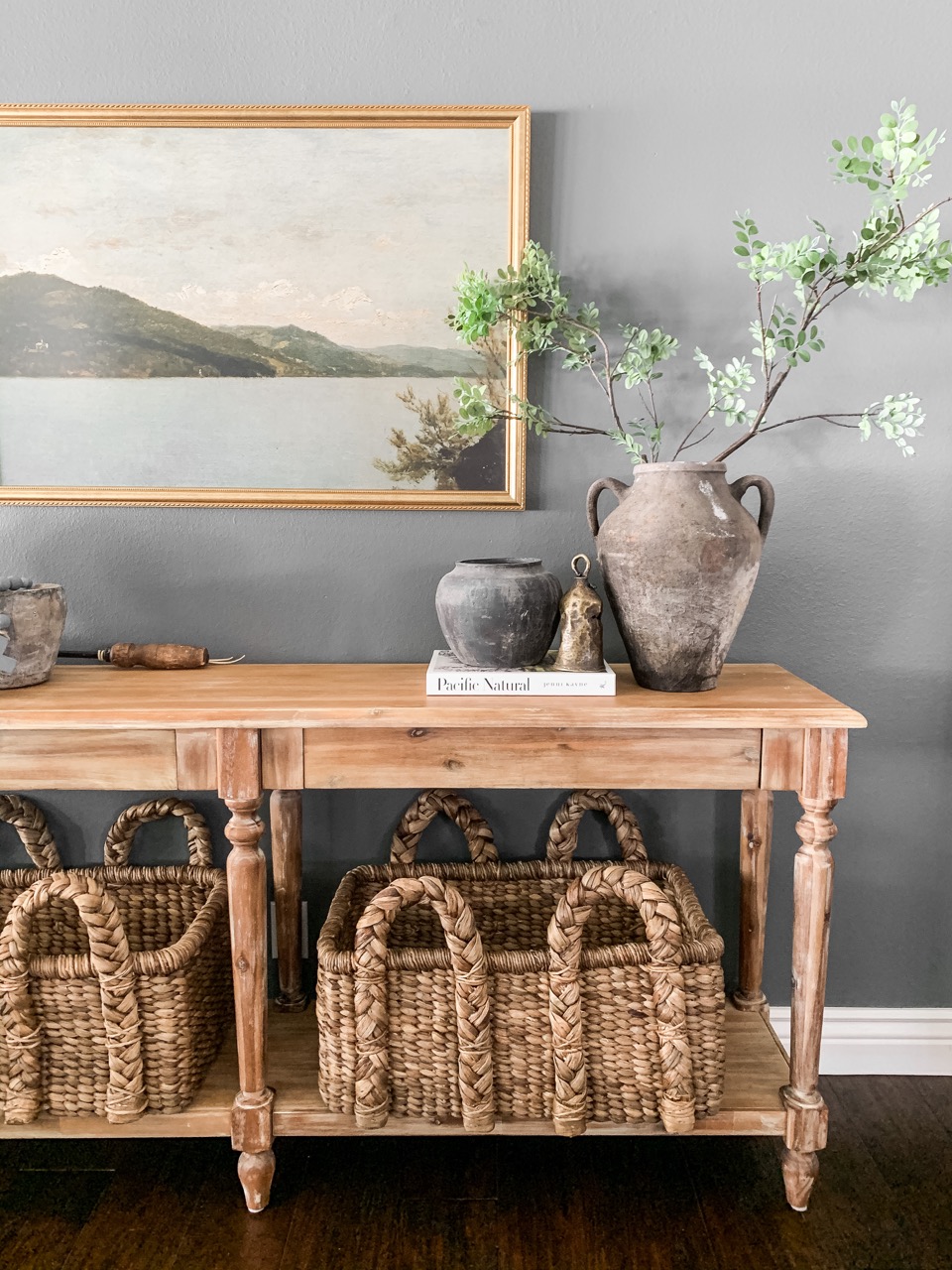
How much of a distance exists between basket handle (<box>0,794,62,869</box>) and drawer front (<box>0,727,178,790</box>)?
0.47 meters

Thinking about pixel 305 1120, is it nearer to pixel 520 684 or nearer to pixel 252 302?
pixel 520 684

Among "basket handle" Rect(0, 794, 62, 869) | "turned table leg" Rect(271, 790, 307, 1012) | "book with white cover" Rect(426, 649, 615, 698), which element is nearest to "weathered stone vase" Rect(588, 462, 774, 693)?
"book with white cover" Rect(426, 649, 615, 698)

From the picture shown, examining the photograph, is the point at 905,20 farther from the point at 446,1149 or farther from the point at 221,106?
the point at 446,1149

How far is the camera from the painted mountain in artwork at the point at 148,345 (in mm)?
1713

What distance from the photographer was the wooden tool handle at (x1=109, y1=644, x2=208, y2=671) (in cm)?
164

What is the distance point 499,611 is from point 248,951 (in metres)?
0.68

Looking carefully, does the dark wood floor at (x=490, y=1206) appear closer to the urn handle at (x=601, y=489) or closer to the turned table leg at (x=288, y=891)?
the turned table leg at (x=288, y=891)

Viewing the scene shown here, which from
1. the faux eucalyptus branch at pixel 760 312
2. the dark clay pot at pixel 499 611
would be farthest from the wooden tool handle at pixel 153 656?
the faux eucalyptus branch at pixel 760 312

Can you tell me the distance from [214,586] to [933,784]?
1531mm

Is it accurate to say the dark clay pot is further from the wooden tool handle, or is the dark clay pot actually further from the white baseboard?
the white baseboard

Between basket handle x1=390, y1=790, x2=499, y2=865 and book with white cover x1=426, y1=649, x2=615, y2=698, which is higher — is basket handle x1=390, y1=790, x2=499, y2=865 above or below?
below

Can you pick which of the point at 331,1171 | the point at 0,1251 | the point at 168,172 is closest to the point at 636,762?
Result: the point at 331,1171

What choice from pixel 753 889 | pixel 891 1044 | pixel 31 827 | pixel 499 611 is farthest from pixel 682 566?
pixel 31 827

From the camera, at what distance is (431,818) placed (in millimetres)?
1774
